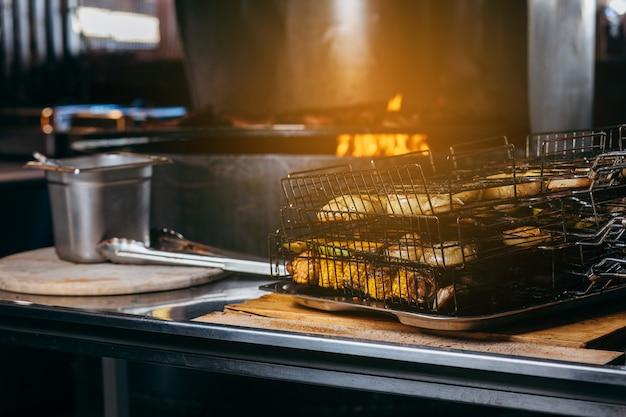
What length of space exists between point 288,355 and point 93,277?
2.48 ft

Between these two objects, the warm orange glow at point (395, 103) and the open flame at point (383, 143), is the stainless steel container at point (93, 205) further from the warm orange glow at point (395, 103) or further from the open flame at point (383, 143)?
the warm orange glow at point (395, 103)

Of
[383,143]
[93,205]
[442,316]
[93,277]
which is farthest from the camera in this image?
[383,143]

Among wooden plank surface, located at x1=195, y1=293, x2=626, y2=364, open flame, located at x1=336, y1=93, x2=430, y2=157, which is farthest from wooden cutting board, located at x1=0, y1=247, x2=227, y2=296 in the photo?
open flame, located at x1=336, y1=93, x2=430, y2=157

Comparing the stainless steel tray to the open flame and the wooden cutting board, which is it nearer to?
the wooden cutting board

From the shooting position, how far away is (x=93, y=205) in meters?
2.37

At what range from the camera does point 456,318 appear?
157 centimetres

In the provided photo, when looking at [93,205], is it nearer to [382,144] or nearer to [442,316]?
[442,316]

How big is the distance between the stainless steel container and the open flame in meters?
1.34

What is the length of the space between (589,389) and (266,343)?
606 millimetres

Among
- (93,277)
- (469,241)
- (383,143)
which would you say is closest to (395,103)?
(383,143)

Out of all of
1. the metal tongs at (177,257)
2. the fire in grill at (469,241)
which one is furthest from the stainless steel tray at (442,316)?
the metal tongs at (177,257)

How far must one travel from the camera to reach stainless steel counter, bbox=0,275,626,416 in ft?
4.71

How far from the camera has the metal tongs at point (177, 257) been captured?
2.26 metres

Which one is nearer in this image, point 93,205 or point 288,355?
point 288,355
